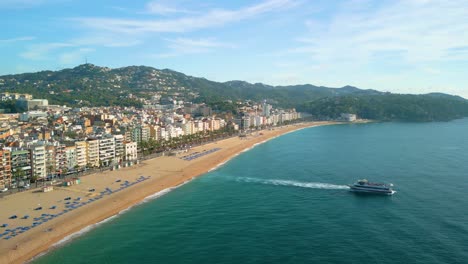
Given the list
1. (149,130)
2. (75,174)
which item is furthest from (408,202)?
(149,130)

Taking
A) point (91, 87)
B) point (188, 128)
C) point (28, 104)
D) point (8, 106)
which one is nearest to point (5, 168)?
point (188, 128)

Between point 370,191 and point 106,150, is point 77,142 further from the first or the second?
point 370,191

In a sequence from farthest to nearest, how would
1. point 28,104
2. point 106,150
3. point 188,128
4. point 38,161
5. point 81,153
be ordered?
point 28,104, point 188,128, point 106,150, point 81,153, point 38,161

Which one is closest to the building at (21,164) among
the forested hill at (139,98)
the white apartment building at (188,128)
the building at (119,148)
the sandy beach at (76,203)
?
the sandy beach at (76,203)

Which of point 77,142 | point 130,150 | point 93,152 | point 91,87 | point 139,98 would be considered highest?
point 91,87

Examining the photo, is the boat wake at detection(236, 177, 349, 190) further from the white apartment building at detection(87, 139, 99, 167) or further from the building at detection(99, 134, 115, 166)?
the white apartment building at detection(87, 139, 99, 167)

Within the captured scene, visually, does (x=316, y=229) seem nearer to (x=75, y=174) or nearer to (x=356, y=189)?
(x=356, y=189)
